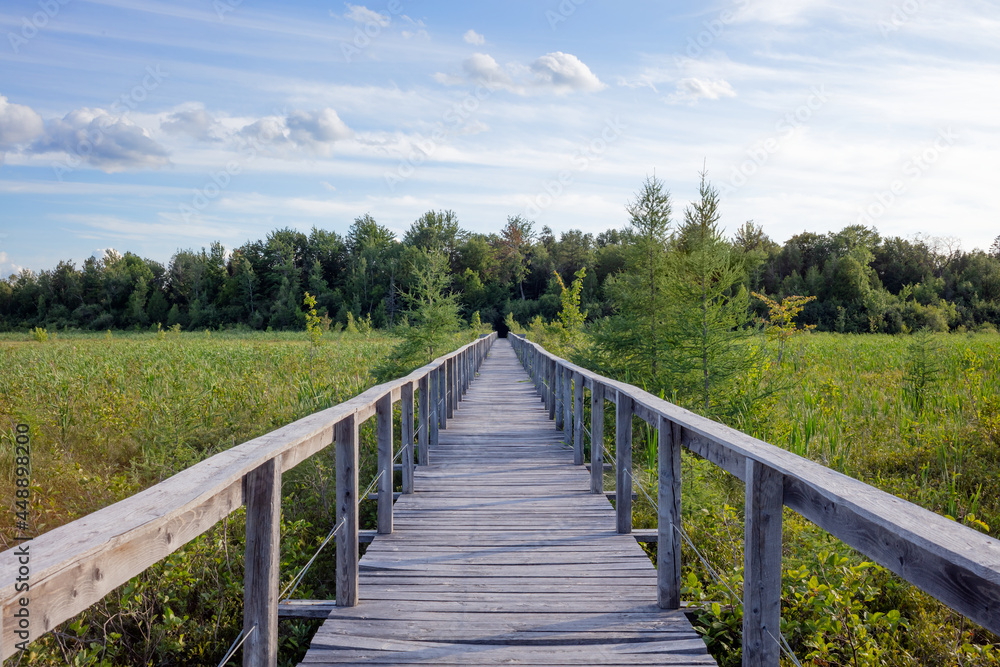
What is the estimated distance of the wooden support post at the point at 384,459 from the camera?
385 cm

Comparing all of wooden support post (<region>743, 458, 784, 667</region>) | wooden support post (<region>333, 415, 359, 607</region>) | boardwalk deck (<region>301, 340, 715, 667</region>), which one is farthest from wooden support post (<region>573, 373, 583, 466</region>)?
wooden support post (<region>743, 458, 784, 667</region>)

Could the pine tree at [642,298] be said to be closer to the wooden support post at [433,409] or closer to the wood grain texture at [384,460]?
the wooden support post at [433,409]

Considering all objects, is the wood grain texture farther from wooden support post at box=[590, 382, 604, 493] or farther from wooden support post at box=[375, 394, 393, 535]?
wooden support post at box=[590, 382, 604, 493]

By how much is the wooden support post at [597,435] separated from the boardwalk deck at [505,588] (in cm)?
13

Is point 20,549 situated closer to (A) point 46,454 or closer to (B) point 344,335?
(A) point 46,454

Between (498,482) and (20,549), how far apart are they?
471 centimetres

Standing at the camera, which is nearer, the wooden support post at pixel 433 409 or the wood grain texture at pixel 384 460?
the wood grain texture at pixel 384 460

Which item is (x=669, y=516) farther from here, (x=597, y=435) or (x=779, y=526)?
(x=597, y=435)

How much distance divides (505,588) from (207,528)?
2.12m

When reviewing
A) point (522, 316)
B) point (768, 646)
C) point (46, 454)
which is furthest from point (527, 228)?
point (768, 646)

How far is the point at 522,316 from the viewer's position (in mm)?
49344

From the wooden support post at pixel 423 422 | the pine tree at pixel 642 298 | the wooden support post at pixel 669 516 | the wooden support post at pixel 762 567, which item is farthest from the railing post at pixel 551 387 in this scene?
the wooden support post at pixel 762 567

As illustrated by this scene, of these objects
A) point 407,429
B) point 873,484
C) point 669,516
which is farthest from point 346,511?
point 873,484

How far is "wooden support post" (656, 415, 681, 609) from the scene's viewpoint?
2.88 metres
